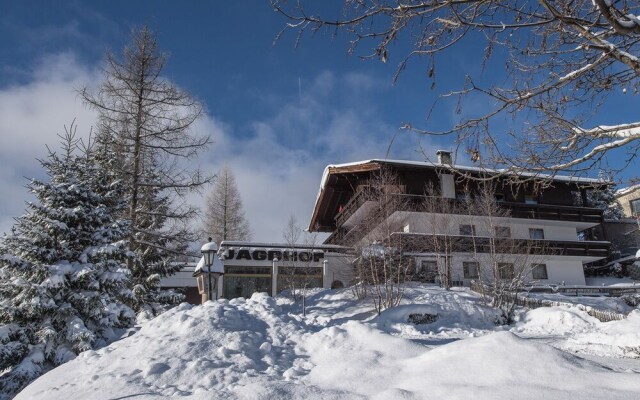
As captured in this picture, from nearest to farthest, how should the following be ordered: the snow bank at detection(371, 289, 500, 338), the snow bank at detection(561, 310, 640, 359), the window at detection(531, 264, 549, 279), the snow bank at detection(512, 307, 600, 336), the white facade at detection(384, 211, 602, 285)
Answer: the snow bank at detection(561, 310, 640, 359), the snow bank at detection(512, 307, 600, 336), the snow bank at detection(371, 289, 500, 338), the white facade at detection(384, 211, 602, 285), the window at detection(531, 264, 549, 279)

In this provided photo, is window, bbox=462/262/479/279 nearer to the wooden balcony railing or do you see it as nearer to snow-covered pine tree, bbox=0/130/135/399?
the wooden balcony railing

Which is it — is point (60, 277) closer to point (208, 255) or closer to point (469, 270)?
point (208, 255)

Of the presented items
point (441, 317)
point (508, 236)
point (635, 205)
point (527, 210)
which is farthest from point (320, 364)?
point (635, 205)

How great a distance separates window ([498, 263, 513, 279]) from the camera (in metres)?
19.8

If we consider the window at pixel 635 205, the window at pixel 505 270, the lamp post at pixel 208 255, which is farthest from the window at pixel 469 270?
the window at pixel 635 205

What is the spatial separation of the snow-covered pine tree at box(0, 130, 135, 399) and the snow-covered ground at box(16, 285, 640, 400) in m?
3.93

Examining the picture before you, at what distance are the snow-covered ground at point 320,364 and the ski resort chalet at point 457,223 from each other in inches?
421

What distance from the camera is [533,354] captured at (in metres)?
5.09

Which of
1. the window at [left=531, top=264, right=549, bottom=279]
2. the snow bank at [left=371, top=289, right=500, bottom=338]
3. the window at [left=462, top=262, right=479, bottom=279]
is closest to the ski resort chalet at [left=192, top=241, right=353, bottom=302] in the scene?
the window at [left=462, top=262, right=479, bottom=279]

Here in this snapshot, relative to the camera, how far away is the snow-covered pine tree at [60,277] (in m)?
11.4

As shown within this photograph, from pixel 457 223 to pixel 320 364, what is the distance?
20797mm

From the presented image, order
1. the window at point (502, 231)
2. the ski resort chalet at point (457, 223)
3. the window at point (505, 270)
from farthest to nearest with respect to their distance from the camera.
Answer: the window at point (502, 231), the ski resort chalet at point (457, 223), the window at point (505, 270)

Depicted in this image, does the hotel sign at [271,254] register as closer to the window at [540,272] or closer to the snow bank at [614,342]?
the window at [540,272]

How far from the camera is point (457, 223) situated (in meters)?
26.3
